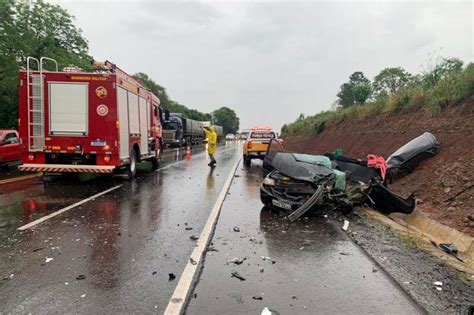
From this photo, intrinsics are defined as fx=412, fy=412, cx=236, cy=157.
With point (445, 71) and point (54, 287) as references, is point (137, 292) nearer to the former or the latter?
point (54, 287)

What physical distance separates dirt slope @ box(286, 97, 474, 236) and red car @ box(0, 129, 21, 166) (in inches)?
550

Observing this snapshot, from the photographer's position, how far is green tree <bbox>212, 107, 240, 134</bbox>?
16100cm

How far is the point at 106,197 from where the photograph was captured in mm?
10211

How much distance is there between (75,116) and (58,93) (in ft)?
2.67

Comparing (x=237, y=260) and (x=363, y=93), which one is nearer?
(x=237, y=260)

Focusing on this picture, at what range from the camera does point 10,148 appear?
1658cm

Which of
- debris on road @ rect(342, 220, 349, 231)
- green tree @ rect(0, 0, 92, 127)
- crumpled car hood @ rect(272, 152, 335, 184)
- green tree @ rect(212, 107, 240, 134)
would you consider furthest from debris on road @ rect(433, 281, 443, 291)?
green tree @ rect(212, 107, 240, 134)

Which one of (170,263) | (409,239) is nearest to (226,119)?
(409,239)

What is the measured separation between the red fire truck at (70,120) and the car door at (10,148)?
17.4 ft

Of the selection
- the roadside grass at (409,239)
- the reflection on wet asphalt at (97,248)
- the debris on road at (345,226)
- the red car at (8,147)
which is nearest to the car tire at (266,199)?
the reflection on wet asphalt at (97,248)

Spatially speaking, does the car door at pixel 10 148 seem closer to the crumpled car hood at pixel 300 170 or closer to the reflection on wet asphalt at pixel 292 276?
the crumpled car hood at pixel 300 170

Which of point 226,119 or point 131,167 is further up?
point 226,119

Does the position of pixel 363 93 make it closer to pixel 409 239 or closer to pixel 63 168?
pixel 63 168

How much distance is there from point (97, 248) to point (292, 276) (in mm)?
2825
